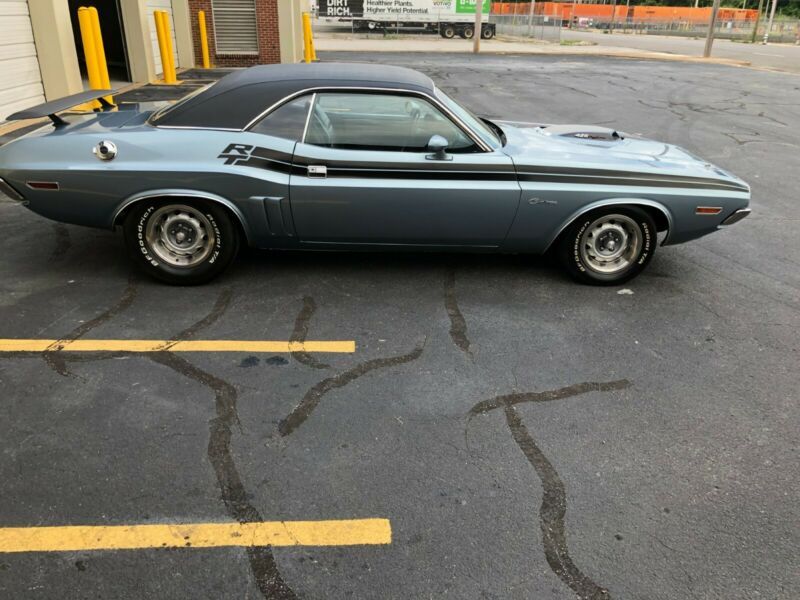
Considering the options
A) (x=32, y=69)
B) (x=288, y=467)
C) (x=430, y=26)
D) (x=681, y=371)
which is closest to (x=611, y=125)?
(x=681, y=371)

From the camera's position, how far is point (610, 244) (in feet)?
15.6

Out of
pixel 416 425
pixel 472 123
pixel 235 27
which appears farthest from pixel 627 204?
pixel 235 27

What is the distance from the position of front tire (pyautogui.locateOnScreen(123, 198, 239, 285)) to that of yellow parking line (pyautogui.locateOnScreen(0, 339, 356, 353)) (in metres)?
0.84

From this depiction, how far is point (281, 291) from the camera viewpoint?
15.0 feet

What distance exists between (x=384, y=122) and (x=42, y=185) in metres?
2.33

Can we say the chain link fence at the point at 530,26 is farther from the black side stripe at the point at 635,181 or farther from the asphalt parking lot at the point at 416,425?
the asphalt parking lot at the point at 416,425

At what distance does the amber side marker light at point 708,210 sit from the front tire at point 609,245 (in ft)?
1.01

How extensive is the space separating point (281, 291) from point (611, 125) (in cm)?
877

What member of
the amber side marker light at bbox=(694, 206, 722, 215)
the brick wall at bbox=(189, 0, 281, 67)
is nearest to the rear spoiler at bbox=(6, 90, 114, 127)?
the amber side marker light at bbox=(694, 206, 722, 215)

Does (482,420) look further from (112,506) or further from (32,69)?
(32,69)

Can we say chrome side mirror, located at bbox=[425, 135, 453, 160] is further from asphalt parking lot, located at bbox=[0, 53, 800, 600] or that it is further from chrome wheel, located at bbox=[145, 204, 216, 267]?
chrome wheel, located at bbox=[145, 204, 216, 267]

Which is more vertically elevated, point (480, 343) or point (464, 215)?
point (464, 215)

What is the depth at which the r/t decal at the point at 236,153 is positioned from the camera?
170 inches

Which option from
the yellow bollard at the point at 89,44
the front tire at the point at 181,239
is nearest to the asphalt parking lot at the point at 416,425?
the front tire at the point at 181,239
